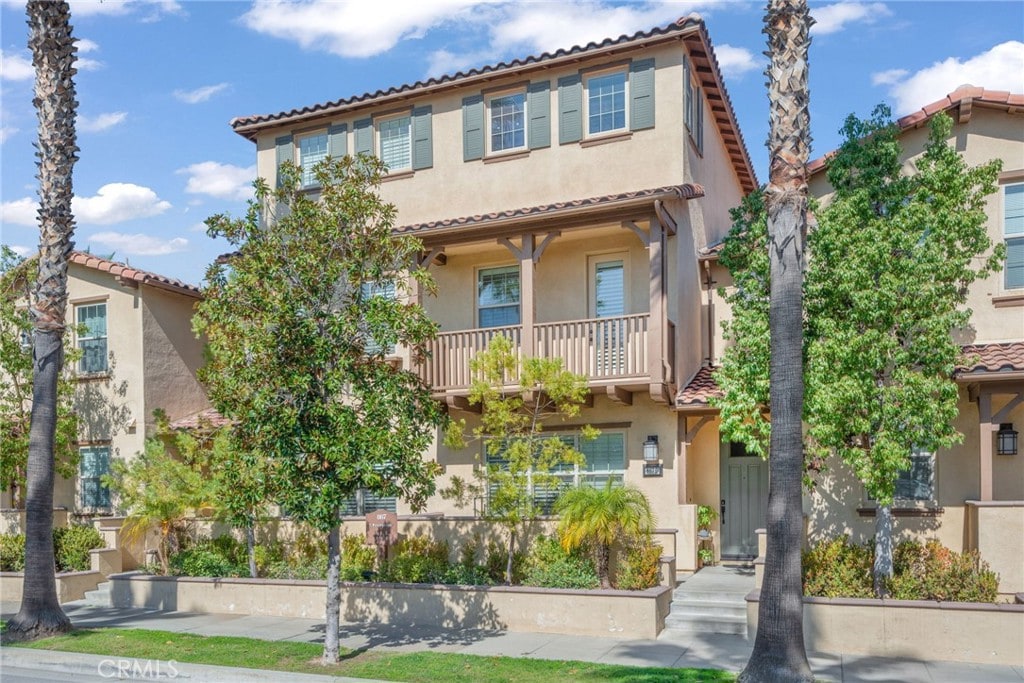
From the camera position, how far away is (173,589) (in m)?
16.4

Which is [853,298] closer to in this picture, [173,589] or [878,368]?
[878,368]

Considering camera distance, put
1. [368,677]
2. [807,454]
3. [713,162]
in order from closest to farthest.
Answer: [368,677] → [807,454] → [713,162]

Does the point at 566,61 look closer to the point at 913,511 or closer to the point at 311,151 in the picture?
the point at 311,151

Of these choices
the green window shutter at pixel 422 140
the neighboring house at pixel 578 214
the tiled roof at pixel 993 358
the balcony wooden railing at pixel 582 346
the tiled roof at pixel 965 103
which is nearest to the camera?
the tiled roof at pixel 993 358

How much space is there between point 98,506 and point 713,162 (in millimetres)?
15992

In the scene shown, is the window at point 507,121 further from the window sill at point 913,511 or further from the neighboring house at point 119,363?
the window sill at point 913,511

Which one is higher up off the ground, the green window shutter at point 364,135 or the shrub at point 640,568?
the green window shutter at point 364,135

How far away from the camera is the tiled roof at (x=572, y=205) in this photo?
15594 millimetres

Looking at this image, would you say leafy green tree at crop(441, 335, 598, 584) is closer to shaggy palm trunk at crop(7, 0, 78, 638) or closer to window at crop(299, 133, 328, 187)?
shaggy palm trunk at crop(7, 0, 78, 638)

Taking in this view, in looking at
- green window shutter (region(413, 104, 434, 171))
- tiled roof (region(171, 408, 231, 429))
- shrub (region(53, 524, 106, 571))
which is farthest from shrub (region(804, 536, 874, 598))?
shrub (region(53, 524, 106, 571))

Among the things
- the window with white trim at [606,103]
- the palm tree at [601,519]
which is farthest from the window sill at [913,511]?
the window with white trim at [606,103]

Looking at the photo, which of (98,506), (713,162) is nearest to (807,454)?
(713,162)

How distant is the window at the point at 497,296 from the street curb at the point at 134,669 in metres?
8.62

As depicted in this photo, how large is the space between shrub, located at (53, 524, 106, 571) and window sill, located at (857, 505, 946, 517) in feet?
49.1
